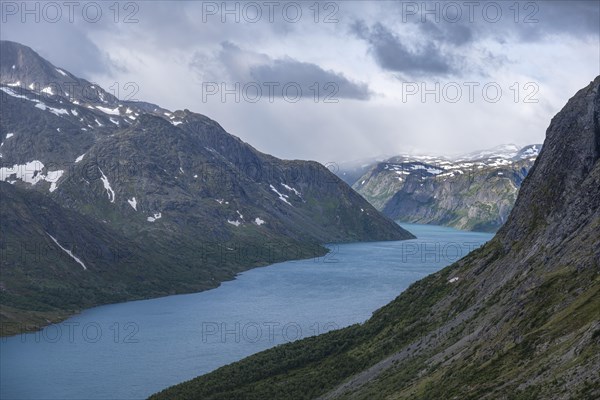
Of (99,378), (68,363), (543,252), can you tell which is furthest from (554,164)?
(68,363)

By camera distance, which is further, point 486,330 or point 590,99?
point 590,99

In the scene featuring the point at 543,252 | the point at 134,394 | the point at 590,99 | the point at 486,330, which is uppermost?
the point at 590,99

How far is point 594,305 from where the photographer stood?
92312mm

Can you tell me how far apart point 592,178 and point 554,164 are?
22243 mm

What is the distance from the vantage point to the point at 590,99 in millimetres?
145000

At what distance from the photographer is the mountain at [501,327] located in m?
87.2

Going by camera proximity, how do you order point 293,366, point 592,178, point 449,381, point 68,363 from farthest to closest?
point 68,363, point 293,366, point 592,178, point 449,381

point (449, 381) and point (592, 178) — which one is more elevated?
point (592, 178)

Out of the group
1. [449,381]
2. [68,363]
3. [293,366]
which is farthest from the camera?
[68,363]

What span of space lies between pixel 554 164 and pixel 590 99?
14.7 metres

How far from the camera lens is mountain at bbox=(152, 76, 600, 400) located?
8719 cm

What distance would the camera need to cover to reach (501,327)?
108750mm

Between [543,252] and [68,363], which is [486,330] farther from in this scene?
[68,363]

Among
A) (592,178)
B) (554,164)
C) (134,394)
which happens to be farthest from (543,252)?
(134,394)
